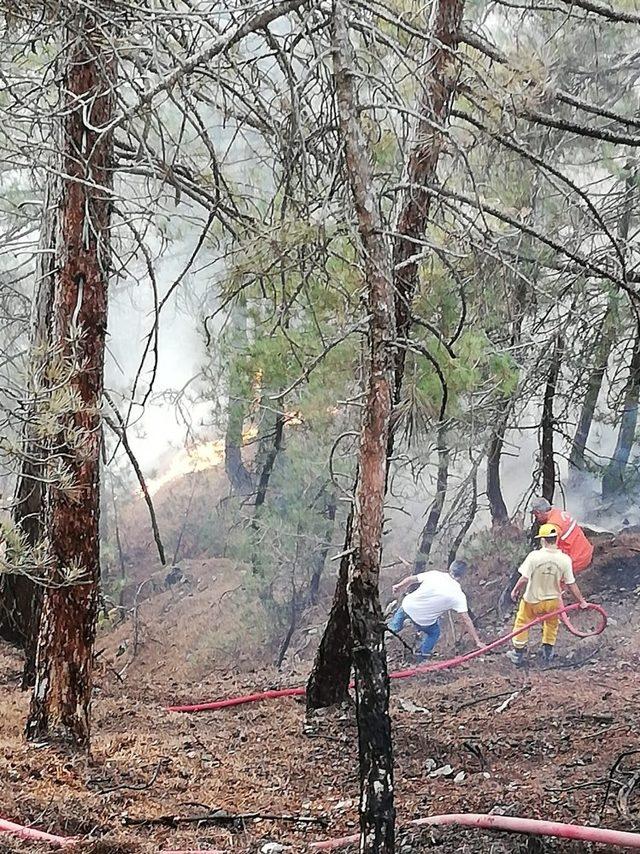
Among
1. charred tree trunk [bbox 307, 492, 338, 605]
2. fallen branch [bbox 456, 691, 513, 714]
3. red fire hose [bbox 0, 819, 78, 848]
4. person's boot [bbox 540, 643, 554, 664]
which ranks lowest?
fallen branch [bbox 456, 691, 513, 714]

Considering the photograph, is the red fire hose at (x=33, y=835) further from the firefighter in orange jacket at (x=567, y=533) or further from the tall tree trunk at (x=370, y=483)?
the firefighter in orange jacket at (x=567, y=533)

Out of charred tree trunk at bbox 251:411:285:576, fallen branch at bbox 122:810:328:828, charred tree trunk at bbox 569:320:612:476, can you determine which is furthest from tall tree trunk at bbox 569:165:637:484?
fallen branch at bbox 122:810:328:828

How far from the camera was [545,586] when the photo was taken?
600 cm

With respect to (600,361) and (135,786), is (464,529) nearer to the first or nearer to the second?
(600,361)

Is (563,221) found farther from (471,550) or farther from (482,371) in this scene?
(471,550)

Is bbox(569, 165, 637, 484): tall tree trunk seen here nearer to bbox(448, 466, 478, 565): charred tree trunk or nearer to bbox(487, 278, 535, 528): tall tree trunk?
bbox(487, 278, 535, 528): tall tree trunk

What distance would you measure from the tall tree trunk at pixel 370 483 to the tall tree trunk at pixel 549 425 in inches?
138

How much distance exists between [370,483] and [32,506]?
3076 millimetres

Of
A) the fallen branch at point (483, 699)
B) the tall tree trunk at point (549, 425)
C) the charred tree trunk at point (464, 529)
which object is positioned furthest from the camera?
the charred tree trunk at point (464, 529)

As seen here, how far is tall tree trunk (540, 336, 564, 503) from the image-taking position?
5664 millimetres

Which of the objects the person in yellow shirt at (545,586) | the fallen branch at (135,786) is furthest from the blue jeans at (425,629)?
the fallen branch at (135,786)

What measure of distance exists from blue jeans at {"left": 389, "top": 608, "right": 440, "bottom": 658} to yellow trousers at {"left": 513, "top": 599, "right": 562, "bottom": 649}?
0.67 m

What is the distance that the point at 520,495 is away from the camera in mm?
7477

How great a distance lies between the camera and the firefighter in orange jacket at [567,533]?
595 cm
